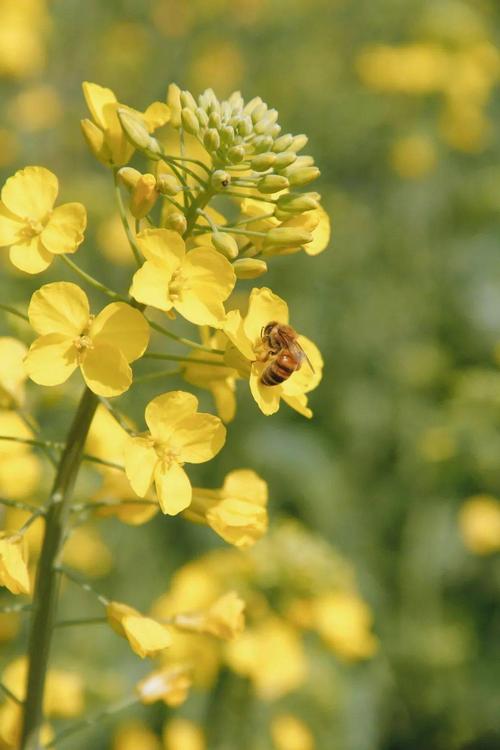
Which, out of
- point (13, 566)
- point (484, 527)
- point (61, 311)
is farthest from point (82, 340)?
point (484, 527)

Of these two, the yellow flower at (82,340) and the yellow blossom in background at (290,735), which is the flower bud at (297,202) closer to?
the yellow flower at (82,340)

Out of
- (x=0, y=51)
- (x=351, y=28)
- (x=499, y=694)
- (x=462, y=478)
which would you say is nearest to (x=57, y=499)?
(x=499, y=694)

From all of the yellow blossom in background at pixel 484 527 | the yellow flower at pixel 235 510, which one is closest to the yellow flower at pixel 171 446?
the yellow flower at pixel 235 510

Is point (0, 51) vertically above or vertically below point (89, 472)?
above

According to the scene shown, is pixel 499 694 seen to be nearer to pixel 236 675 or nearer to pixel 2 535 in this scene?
pixel 236 675

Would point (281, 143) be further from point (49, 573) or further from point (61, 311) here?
point (49, 573)
